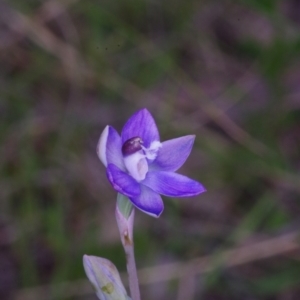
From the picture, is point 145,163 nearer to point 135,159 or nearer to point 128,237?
point 135,159

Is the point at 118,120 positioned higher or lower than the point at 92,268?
higher

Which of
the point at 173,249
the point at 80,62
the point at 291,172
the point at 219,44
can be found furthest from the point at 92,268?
the point at 219,44

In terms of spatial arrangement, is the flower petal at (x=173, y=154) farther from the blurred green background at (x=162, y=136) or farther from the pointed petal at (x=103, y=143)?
the blurred green background at (x=162, y=136)

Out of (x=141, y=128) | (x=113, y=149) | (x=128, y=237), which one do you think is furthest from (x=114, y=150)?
(x=128, y=237)

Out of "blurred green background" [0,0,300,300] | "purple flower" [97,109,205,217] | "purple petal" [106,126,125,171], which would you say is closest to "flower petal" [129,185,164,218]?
"purple flower" [97,109,205,217]

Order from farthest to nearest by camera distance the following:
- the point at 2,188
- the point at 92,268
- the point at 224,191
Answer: the point at 224,191
the point at 2,188
the point at 92,268

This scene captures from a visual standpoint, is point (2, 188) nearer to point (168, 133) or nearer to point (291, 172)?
point (168, 133)

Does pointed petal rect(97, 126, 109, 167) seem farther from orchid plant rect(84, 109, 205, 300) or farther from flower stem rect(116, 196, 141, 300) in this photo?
flower stem rect(116, 196, 141, 300)
